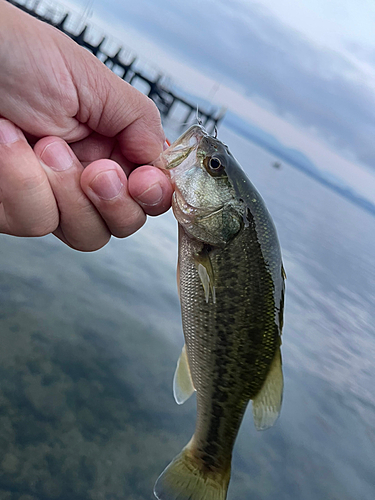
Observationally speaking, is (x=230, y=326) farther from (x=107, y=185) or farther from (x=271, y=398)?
(x=107, y=185)

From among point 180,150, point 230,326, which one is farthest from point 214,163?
point 230,326

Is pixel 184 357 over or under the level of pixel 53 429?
over

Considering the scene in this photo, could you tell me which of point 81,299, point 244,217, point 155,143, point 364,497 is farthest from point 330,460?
point 155,143

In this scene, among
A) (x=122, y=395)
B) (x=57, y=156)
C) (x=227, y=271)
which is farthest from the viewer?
(x=122, y=395)

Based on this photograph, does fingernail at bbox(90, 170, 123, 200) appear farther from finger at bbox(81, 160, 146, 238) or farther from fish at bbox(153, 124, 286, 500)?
fish at bbox(153, 124, 286, 500)

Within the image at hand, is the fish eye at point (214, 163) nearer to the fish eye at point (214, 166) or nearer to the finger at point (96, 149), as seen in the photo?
the fish eye at point (214, 166)

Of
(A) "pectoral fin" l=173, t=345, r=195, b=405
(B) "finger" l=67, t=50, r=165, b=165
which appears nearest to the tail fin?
(A) "pectoral fin" l=173, t=345, r=195, b=405

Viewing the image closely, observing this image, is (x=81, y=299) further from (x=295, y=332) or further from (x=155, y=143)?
(x=295, y=332)
